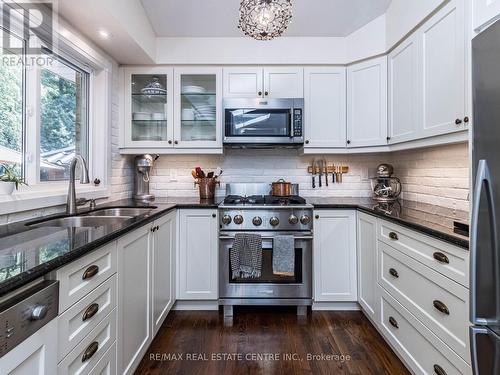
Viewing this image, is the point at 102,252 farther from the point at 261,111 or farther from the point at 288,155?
the point at 288,155

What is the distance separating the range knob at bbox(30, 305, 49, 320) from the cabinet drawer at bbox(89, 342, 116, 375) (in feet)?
1.54

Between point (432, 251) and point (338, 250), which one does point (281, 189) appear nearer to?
point (338, 250)

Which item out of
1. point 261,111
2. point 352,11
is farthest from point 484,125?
point 352,11

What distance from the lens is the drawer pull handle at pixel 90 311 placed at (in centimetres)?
107

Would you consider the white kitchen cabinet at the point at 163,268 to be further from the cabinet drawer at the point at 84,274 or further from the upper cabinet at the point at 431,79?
the upper cabinet at the point at 431,79

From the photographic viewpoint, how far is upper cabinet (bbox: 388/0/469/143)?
1586 mm

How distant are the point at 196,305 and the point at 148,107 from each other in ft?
6.08

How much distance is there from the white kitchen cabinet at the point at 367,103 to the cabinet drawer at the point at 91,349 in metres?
2.27

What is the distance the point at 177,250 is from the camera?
2.38 meters

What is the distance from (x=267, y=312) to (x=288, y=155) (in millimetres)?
1501

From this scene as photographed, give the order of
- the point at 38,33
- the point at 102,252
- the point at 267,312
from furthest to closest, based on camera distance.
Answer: the point at 267,312 → the point at 38,33 → the point at 102,252

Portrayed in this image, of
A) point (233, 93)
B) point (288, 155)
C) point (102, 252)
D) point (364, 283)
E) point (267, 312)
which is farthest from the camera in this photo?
point (288, 155)

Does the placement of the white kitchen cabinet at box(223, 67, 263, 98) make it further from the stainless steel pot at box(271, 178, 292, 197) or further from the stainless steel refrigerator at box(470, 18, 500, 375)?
the stainless steel refrigerator at box(470, 18, 500, 375)

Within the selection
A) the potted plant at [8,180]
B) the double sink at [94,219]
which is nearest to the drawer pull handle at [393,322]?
the double sink at [94,219]
